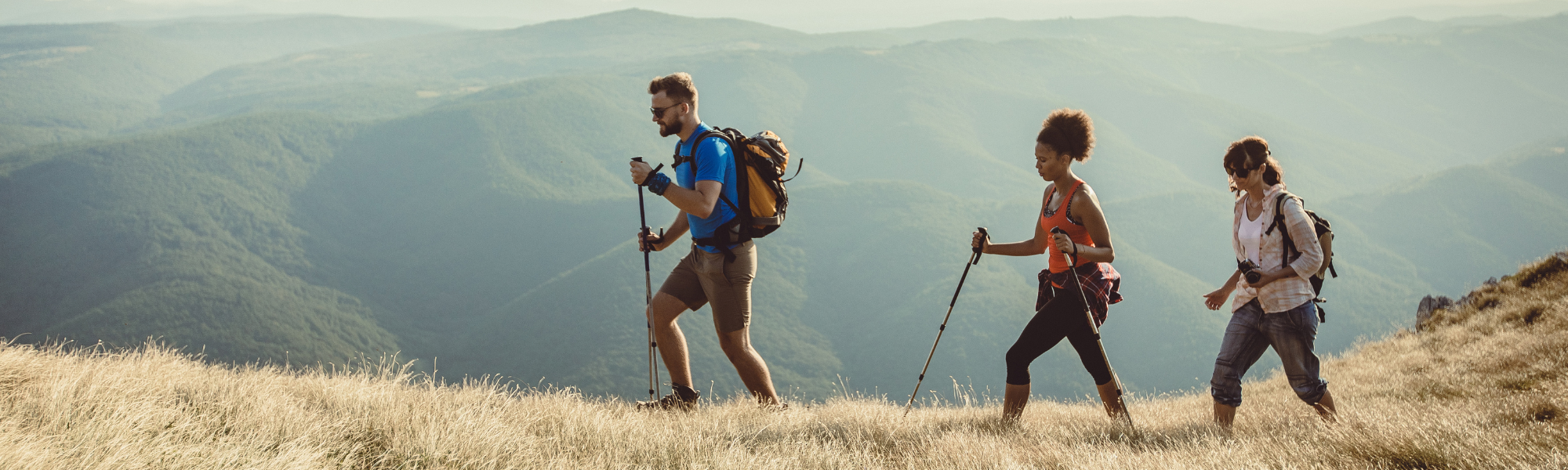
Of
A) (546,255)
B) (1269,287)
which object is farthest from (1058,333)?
(546,255)

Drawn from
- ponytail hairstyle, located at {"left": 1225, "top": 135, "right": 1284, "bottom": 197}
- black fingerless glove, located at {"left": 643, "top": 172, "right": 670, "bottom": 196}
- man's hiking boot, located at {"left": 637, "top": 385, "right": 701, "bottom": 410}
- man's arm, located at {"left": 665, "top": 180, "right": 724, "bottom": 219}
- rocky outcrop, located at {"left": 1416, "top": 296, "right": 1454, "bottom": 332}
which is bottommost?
rocky outcrop, located at {"left": 1416, "top": 296, "right": 1454, "bottom": 332}

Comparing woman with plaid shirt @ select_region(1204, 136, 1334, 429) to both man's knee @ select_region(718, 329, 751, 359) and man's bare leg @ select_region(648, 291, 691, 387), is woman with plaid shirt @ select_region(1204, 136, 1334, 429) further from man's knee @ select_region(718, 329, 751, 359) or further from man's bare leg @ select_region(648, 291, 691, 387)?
man's bare leg @ select_region(648, 291, 691, 387)

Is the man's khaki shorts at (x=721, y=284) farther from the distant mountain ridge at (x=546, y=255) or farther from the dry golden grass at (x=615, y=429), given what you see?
the distant mountain ridge at (x=546, y=255)

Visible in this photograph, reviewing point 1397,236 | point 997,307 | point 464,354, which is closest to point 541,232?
point 464,354

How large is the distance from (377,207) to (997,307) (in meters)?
130

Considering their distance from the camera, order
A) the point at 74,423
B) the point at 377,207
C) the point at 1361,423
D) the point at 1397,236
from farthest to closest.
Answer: the point at 377,207
the point at 1397,236
the point at 1361,423
the point at 74,423

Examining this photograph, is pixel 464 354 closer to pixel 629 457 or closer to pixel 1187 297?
pixel 1187 297

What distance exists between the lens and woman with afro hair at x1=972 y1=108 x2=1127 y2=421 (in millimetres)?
3906

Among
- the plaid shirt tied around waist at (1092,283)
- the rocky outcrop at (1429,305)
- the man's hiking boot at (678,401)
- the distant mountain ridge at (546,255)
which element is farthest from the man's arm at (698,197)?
the distant mountain ridge at (546,255)

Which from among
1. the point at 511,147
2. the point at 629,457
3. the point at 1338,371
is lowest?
the point at 511,147

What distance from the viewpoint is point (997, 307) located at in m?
101

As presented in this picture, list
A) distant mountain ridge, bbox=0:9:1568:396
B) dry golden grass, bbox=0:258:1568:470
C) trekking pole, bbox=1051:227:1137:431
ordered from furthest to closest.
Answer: distant mountain ridge, bbox=0:9:1568:396
trekking pole, bbox=1051:227:1137:431
dry golden grass, bbox=0:258:1568:470

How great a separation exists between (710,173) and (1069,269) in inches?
73.1

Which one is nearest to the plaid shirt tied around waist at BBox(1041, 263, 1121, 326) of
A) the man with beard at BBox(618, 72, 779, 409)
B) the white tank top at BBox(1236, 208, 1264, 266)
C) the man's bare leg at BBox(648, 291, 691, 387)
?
the white tank top at BBox(1236, 208, 1264, 266)
